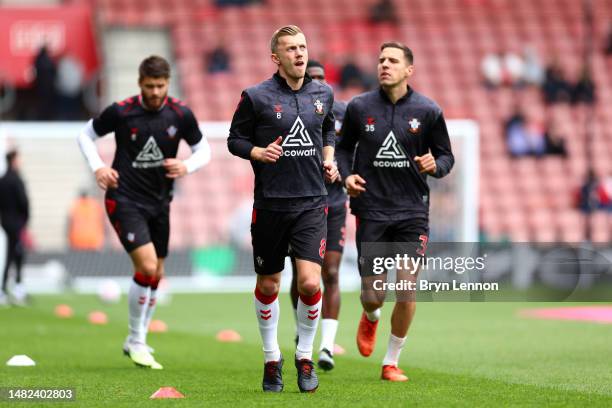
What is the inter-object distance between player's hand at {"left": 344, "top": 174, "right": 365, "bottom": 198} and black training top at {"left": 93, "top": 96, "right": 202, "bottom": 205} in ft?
6.18

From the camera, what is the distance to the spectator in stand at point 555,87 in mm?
29625

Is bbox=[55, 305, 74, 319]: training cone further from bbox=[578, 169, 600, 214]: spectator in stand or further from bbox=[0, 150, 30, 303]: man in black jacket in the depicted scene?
bbox=[578, 169, 600, 214]: spectator in stand

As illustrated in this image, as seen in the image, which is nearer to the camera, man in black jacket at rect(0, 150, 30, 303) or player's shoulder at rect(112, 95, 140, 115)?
player's shoulder at rect(112, 95, 140, 115)

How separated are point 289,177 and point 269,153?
1.05ft

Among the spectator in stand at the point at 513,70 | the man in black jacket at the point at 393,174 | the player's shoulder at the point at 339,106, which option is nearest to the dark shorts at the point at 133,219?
the player's shoulder at the point at 339,106

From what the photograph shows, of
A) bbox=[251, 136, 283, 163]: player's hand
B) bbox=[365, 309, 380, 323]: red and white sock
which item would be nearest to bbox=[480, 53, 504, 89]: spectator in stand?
bbox=[365, 309, 380, 323]: red and white sock

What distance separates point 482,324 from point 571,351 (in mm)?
4002

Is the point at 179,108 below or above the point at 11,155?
above

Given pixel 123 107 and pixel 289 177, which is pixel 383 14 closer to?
pixel 123 107

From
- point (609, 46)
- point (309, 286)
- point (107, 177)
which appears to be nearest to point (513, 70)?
point (609, 46)

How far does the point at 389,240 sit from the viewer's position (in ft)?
30.8

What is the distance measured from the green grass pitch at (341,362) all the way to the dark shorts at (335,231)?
96 cm

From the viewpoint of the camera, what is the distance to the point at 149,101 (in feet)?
34.1

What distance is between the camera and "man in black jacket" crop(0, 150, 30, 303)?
1886cm
